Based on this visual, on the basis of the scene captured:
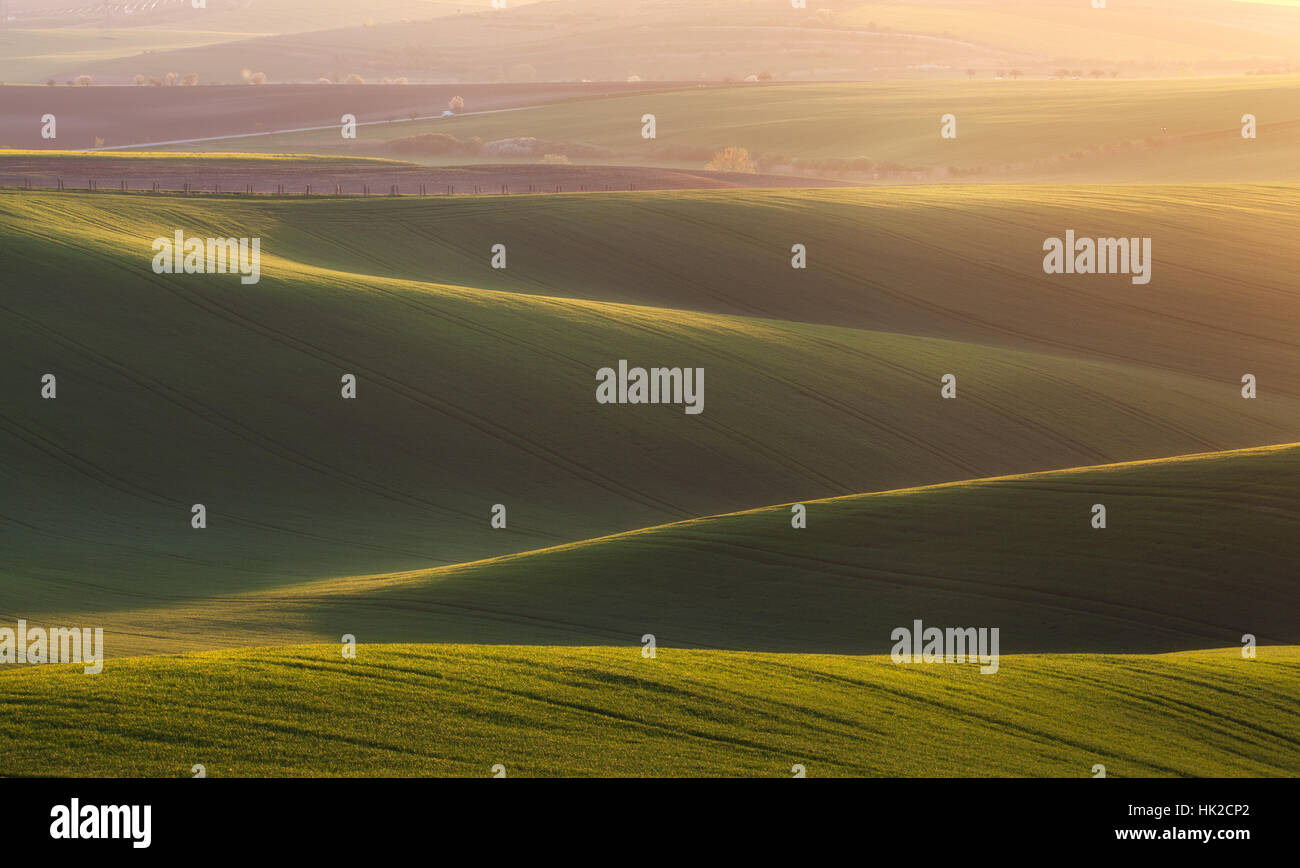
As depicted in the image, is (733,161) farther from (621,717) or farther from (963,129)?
(621,717)

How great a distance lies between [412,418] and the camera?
3372cm

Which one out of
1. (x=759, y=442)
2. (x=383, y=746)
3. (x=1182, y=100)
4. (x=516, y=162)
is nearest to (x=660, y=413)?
(x=759, y=442)

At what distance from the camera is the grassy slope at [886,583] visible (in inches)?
730

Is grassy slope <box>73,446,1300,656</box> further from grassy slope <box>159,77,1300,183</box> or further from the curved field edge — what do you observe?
grassy slope <box>159,77,1300,183</box>

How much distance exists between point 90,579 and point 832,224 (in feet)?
131

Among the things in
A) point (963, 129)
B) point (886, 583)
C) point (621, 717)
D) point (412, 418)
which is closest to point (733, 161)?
point (963, 129)

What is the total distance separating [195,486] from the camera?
29.4 meters

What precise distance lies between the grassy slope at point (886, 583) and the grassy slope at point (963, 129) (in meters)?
69.8

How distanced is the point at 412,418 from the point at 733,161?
205ft

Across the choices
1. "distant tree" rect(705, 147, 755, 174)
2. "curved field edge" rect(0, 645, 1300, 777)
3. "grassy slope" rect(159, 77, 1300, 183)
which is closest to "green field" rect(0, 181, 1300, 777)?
"curved field edge" rect(0, 645, 1300, 777)

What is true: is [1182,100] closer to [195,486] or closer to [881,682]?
[195,486]

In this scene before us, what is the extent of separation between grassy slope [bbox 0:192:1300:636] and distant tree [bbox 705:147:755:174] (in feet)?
160

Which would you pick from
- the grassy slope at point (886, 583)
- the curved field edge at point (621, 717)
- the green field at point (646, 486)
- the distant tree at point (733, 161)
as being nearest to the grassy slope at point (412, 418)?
the green field at point (646, 486)
